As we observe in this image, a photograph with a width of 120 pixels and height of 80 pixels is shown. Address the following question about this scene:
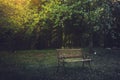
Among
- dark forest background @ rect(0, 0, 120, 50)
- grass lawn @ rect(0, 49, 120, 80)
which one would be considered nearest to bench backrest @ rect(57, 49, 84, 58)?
grass lawn @ rect(0, 49, 120, 80)

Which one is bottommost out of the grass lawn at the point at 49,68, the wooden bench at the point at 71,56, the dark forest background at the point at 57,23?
the grass lawn at the point at 49,68

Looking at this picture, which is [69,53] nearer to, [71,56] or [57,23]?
[71,56]

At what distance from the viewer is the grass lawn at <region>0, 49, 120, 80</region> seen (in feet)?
43.5

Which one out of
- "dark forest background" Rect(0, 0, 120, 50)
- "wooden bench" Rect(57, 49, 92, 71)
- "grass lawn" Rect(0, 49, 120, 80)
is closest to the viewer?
"grass lawn" Rect(0, 49, 120, 80)

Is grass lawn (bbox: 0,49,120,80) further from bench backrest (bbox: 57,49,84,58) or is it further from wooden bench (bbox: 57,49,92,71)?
bench backrest (bbox: 57,49,84,58)

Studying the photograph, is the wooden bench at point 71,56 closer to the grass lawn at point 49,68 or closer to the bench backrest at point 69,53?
the bench backrest at point 69,53

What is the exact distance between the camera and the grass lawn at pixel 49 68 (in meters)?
13.3

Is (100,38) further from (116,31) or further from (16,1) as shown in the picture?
(16,1)

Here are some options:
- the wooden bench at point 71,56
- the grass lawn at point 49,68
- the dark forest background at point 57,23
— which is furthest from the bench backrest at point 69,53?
the dark forest background at point 57,23

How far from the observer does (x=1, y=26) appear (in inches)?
772

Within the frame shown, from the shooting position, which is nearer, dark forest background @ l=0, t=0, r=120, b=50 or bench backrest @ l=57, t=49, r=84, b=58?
bench backrest @ l=57, t=49, r=84, b=58

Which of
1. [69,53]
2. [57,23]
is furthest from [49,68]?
[57,23]

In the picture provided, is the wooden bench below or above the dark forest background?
below

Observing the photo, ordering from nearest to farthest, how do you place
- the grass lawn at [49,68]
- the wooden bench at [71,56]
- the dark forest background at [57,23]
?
the grass lawn at [49,68], the wooden bench at [71,56], the dark forest background at [57,23]
